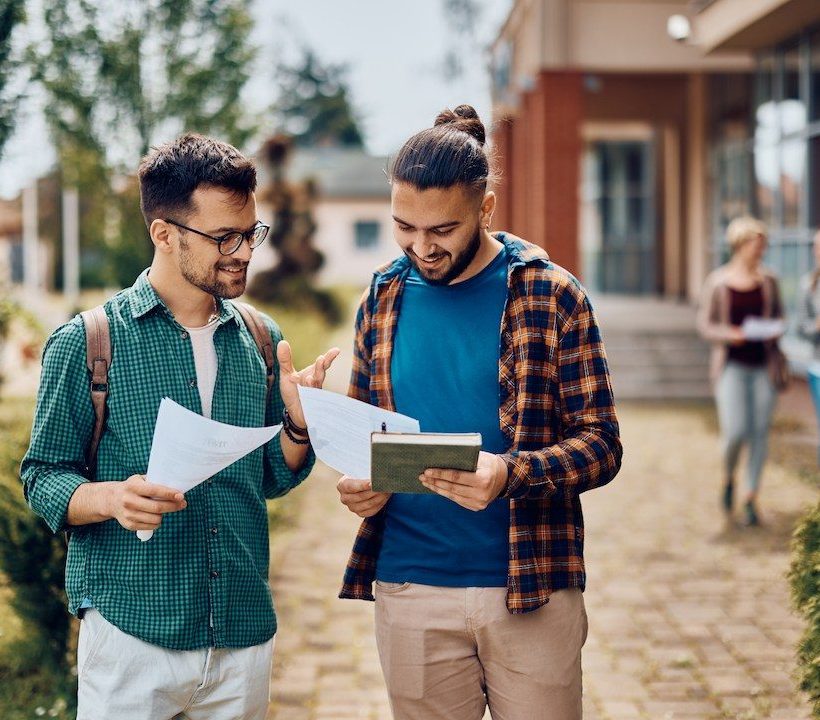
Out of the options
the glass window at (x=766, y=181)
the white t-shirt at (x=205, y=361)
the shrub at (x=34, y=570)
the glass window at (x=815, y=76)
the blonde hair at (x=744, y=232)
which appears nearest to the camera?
the white t-shirt at (x=205, y=361)

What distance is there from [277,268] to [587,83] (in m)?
14.4

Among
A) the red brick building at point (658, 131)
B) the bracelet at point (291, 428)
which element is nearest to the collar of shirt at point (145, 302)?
the bracelet at point (291, 428)

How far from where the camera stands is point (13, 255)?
184 feet

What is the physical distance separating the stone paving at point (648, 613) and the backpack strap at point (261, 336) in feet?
7.07

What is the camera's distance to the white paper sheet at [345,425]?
98.5 inches

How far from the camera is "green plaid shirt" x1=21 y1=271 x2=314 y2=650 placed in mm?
2600

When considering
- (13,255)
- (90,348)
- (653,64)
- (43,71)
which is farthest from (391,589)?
(13,255)

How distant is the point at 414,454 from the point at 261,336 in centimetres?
83

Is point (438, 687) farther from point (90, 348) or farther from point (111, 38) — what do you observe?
point (111, 38)

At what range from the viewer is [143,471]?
8.66 ft

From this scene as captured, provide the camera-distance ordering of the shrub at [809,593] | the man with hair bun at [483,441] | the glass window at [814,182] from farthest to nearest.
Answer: the glass window at [814,182], the shrub at [809,593], the man with hair bun at [483,441]

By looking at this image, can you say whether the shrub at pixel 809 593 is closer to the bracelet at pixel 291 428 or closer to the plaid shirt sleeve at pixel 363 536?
the plaid shirt sleeve at pixel 363 536

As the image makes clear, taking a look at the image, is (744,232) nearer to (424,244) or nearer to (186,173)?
(424,244)

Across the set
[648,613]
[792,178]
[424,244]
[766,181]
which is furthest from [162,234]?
[766,181]
